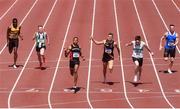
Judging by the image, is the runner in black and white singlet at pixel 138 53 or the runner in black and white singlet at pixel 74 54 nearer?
the runner in black and white singlet at pixel 74 54

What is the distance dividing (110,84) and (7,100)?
387cm

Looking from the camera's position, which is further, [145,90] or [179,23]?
[179,23]

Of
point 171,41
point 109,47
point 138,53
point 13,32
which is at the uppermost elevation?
point 13,32

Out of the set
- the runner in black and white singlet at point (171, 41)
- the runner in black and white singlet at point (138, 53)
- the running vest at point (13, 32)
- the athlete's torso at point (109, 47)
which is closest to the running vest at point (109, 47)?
the athlete's torso at point (109, 47)

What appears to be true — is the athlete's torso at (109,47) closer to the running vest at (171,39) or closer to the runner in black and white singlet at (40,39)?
the running vest at (171,39)

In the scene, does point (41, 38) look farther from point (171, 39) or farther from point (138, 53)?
point (171, 39)

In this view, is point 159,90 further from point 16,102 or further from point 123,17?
point 123,17

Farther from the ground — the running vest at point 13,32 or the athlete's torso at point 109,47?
the running vest at point 13,32

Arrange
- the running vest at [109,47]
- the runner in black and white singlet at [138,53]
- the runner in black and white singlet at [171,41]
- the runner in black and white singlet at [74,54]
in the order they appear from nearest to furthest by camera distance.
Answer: the runner in black and white singlet at [74,54]
the running vest at [109,47]
the runner in black and white singlet at [138,53]
the runner in black and white singlet at [171,41]

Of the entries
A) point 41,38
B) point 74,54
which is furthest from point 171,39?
point 41,38

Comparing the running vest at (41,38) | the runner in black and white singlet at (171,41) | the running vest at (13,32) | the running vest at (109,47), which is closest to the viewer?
the running vest at (109,47)

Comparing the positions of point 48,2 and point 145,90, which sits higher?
point 48,2

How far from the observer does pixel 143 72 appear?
2288cm

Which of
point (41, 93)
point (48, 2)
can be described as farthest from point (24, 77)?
point (48, 2)
